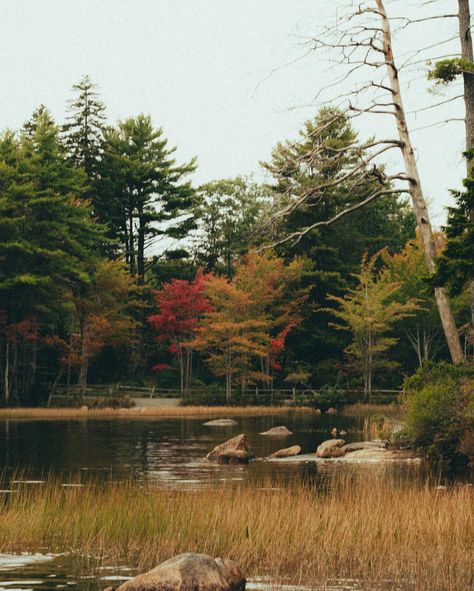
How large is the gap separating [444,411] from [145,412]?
2929 cm

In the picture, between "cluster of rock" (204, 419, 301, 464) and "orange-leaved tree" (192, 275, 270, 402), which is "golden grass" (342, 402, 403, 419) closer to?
"orange-leaved tree" (192, 275, 270, 402)

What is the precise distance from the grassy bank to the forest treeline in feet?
115

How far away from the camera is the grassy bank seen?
8.86 m

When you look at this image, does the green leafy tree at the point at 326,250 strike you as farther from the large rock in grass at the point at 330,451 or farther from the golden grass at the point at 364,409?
the large rock in grass at the point at 330,451

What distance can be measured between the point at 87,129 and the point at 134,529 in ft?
196

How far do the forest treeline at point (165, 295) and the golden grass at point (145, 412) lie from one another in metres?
3.09

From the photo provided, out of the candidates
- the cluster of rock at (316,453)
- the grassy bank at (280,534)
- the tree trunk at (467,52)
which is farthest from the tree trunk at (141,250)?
the grassy bank at (280,534)

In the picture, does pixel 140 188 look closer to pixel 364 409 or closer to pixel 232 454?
pixel 364 409

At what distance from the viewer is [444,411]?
19.9 metres

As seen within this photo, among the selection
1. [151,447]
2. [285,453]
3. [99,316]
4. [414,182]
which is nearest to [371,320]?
[99,316]

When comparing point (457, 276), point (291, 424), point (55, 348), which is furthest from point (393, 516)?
point (55, 348)

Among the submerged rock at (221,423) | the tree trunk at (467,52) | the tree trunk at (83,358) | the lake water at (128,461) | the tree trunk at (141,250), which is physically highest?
the tree trunk at (141,250)

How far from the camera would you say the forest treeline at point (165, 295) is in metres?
51.7

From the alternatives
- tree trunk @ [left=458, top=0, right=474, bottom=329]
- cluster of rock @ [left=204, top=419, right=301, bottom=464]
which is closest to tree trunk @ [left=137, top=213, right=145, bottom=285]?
cluster of rock @ [left=204, top=419, right=301, bottom=464]
